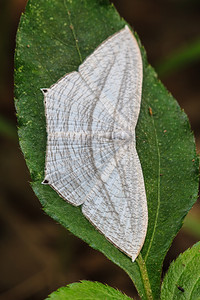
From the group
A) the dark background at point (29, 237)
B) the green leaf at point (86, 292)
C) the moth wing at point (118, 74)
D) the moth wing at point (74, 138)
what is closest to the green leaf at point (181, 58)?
the dark background at point (29, 237)

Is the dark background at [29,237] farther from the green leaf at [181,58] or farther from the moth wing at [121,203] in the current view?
the moth wing at [121,203]

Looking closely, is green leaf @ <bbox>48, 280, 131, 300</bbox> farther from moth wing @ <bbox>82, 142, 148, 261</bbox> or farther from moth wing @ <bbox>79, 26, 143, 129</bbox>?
moth wing @ <bbox>79, 26, 143, 129</bbox>

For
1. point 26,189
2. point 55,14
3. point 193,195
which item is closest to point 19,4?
point 26,189

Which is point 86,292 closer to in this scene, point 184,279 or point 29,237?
point 184,279

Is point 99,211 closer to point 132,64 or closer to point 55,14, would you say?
point 132,64

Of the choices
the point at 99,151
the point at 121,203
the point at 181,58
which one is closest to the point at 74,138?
the point at 99,151

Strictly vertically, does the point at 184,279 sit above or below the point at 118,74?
below
